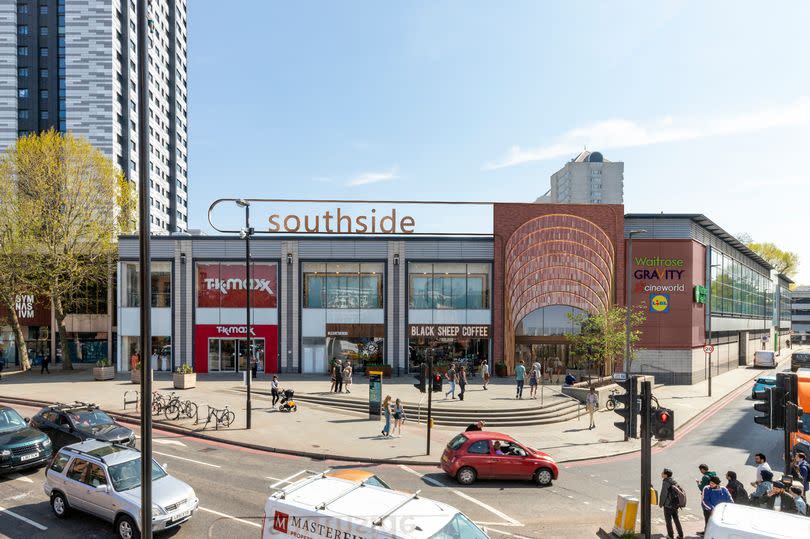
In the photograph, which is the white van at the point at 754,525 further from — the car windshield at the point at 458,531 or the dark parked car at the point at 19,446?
the dark parked car at the point at 19,446

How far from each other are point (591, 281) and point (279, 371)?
23.1 metres

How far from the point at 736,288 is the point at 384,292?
1447 inches

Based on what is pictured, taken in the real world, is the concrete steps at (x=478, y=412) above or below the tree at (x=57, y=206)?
below

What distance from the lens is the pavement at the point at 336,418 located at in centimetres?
1894

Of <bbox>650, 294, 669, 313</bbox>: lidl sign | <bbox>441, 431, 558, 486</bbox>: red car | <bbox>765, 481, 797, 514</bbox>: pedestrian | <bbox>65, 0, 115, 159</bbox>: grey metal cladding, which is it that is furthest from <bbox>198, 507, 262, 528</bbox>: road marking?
<bbox>65, 0, 115, 159</bbox>: grey metal cladding

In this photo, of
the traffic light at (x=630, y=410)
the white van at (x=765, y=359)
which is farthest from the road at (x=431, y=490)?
the white van at (x=765, y=359)

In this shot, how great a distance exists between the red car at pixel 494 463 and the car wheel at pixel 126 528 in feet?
28.1

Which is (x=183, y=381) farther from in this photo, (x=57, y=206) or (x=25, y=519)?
(x=25, y=519)

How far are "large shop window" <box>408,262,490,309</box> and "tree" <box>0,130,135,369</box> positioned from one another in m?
23.6

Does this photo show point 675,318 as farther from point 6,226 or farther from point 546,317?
point 6,226

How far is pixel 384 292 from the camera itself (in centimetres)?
3634

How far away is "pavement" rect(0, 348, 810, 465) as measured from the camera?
18.9 metres

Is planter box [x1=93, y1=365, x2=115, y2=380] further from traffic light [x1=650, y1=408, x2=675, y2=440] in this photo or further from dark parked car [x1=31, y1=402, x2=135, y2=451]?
traffic light [x1=650, y1=408, x2=675, y2=440]

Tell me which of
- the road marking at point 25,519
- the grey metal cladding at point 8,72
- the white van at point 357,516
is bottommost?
the road marking at point 25,519
